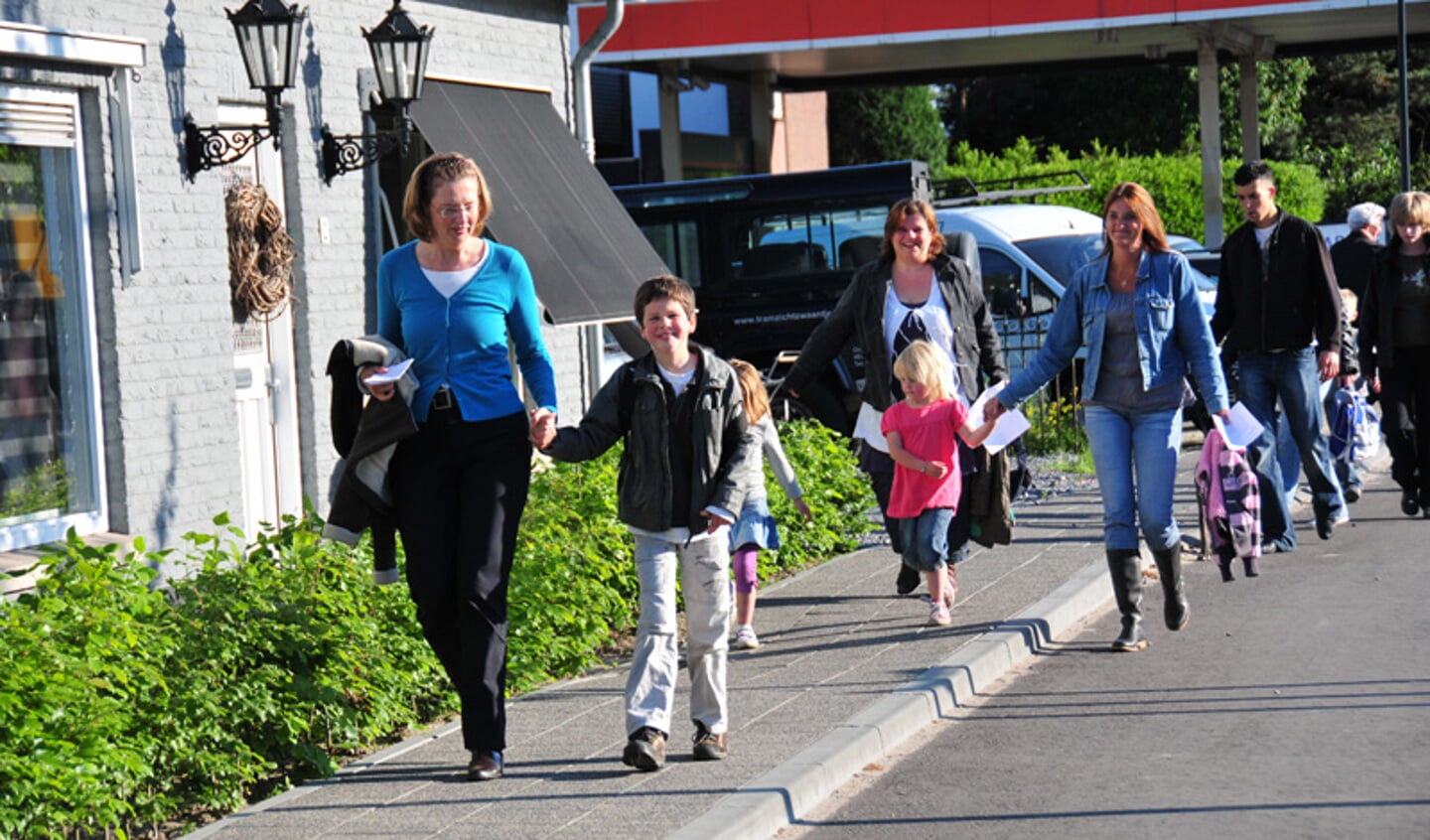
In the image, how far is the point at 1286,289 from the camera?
10.5 metres

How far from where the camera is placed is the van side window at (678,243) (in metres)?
19.4

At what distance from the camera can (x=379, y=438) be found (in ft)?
20.1

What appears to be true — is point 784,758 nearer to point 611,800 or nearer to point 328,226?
point 611,800

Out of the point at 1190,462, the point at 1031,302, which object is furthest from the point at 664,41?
the point at 1190,462

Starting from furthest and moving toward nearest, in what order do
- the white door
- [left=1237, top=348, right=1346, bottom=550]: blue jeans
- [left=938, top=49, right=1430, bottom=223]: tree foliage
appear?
[left=938, top=49, right=1430, bottom=223]: tree foliage, the white door, [left=1237, top=348, right=1346, bottom=550]: blue jeans

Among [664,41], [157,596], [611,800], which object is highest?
[664,41]

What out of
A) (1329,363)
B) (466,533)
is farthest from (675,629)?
(1329,363)

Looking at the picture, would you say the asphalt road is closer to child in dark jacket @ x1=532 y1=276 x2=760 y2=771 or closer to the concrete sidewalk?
the concrete sidewalk

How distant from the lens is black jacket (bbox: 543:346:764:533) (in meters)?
6.33

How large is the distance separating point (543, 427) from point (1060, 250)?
45.1 ft

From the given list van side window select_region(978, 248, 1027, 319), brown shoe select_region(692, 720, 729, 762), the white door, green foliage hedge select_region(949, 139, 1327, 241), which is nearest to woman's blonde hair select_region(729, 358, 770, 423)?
brown shoe select_region(692, 720, 729, 762)

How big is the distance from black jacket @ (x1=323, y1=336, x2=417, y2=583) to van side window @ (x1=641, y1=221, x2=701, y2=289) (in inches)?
514

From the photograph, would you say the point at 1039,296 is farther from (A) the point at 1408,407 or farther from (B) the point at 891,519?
(B) the point at 891,519

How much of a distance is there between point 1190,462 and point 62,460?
894cm
